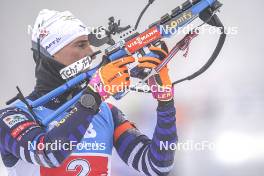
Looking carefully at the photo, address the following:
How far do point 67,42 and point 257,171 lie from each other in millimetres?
1026

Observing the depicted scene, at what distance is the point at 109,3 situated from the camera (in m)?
2.60

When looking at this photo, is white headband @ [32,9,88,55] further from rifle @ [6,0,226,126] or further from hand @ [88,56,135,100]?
hand @ [88,56,135,100]

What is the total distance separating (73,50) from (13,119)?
34 centimetres

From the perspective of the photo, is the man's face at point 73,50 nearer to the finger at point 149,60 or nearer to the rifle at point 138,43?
the rifle at point 138,43

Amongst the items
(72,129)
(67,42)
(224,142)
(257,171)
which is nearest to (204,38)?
(224,142)

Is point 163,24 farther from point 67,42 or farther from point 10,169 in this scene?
point 10,169

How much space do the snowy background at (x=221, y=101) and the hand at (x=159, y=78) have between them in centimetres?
74

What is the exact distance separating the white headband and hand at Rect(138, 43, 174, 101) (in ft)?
1.18

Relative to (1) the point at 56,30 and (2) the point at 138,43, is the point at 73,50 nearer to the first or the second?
(1) the point at 56,30

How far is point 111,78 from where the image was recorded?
60.1 inches

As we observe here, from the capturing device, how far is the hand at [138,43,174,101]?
5.12ft

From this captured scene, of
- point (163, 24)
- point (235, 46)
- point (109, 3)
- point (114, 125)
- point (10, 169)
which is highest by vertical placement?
point (109, 3)

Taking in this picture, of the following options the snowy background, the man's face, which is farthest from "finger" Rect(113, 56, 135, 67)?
the snowy background

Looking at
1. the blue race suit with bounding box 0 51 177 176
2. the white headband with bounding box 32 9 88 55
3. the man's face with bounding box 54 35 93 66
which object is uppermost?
the white headband with bounding box 32 9 88 55
